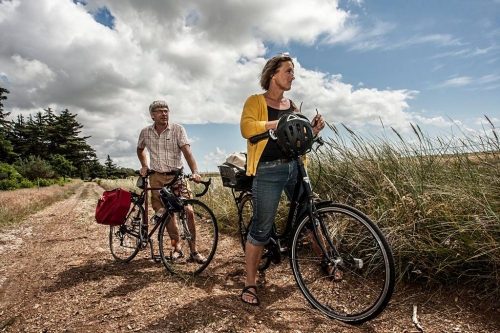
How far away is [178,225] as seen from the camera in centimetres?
396

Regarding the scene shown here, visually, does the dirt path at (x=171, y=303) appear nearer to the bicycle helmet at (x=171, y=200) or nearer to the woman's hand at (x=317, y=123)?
the bicycle helmet at (x=171, y=200)

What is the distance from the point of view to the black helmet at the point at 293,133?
236cm

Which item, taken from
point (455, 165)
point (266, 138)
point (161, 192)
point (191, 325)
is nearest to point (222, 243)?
point (161, 192)

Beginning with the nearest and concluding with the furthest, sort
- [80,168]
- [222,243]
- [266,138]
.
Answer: [266,138] → [222,243] → [80,168]

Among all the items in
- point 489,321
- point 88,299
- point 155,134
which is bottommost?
point 88,299

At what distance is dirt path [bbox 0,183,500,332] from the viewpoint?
7.80 feet

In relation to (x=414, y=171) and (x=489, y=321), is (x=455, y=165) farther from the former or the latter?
(x=489, y=321)

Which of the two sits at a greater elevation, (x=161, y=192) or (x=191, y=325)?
(x=161, y=192)

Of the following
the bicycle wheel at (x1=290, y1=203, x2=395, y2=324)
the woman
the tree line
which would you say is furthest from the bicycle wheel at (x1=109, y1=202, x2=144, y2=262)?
the tree line

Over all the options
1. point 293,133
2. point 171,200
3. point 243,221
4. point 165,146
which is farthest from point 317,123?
point 165,146

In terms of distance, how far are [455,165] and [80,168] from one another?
7433 centimetres

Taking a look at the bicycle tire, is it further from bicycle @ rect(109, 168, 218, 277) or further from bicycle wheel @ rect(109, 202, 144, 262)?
bicycle wheel @ rect(109, 202, 144, 262)

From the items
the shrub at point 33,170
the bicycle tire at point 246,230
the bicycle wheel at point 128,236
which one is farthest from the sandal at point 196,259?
the shrub at point 33,170

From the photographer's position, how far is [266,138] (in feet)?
8.36
